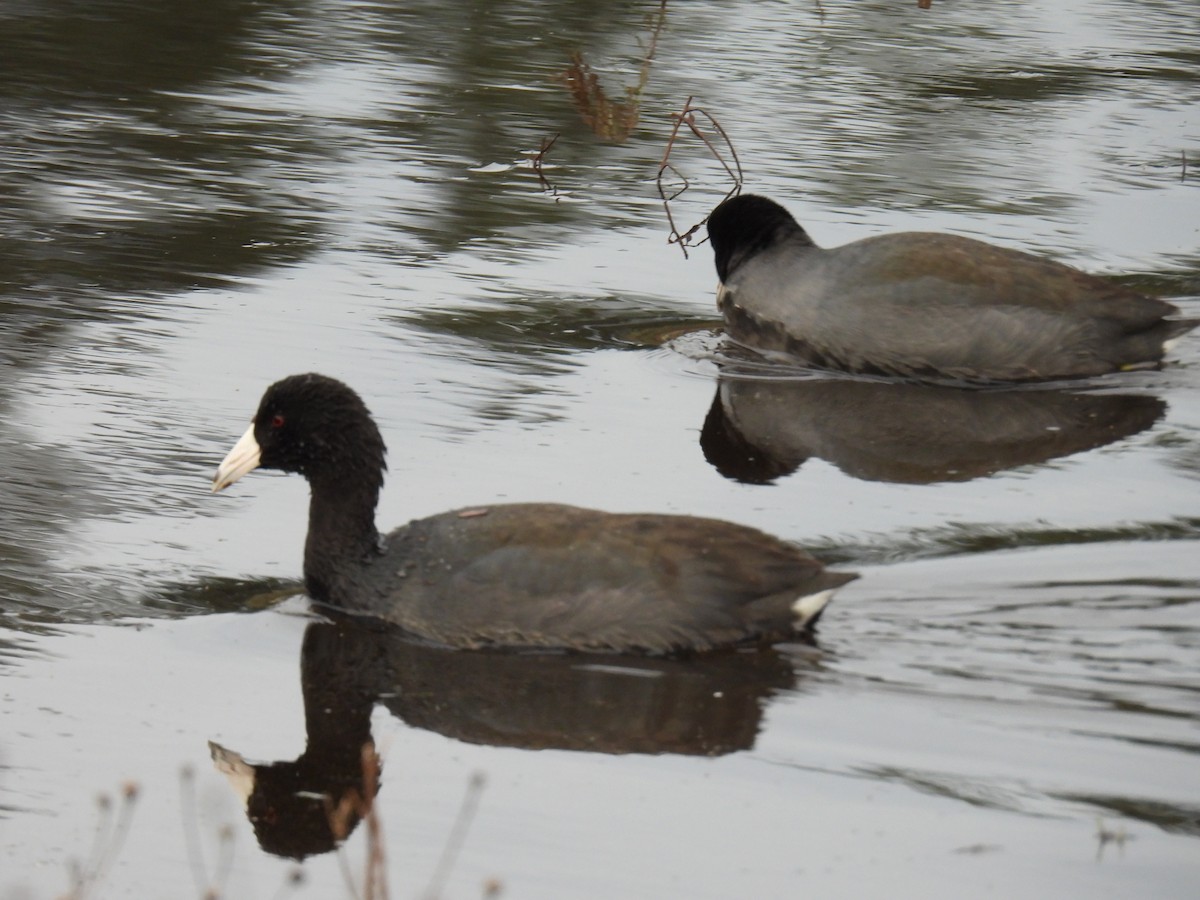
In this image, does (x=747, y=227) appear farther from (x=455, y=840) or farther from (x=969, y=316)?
(x=455, y=840)

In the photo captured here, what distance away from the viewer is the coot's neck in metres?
6.96

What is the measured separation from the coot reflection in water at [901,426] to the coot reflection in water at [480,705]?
1.97 metres

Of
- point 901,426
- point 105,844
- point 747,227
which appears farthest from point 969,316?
point 105,844

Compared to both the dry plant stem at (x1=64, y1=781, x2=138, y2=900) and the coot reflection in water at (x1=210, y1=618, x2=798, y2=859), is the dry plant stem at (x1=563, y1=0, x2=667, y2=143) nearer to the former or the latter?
the coot reflection in water at (x1=210, y1=618, x2=798, y2=859)

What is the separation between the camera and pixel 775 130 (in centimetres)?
1458

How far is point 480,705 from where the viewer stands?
6250 millimetres

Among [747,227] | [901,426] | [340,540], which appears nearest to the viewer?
[340,540]

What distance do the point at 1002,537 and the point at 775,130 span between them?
7361 millimetres

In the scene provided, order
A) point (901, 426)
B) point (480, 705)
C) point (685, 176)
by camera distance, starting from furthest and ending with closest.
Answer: point (685, 176)
point (901, 426)
point (480, 705)

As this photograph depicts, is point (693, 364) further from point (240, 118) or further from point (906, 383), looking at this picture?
point (240, 118)

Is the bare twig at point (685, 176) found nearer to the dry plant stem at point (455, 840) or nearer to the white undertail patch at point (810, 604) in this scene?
the white undertail patch at point (810, 604)

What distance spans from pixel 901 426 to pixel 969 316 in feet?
3.30

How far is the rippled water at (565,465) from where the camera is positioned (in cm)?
541

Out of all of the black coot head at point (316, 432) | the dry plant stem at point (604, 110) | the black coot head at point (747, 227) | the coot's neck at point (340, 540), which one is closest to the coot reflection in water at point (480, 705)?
the coot's neck at point (340, 540)
